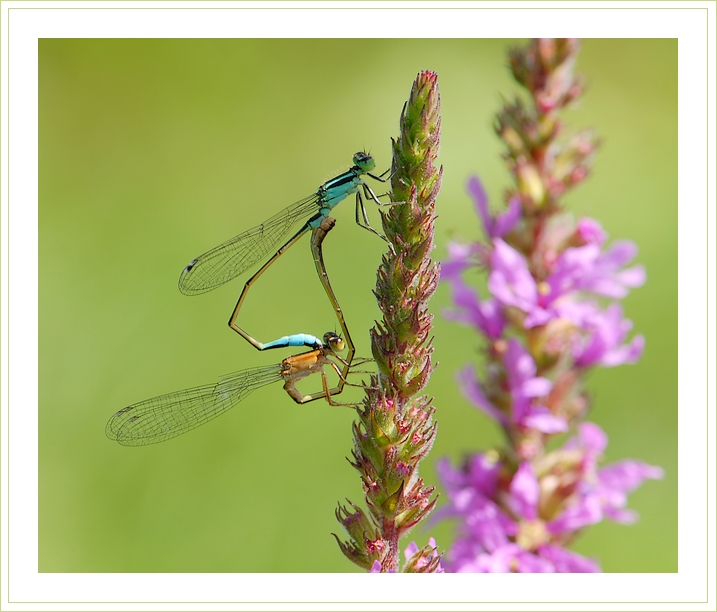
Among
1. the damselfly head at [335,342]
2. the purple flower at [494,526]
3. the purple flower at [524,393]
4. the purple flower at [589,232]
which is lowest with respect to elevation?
the purple flower at [494,526]

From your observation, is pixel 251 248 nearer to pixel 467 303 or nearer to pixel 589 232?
pixel 467 303

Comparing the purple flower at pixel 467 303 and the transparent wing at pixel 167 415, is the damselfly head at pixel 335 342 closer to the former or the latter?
the purple flower at pixel 467 303

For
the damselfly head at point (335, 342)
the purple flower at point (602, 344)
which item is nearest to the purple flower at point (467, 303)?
the purple flower at point (602, 344)

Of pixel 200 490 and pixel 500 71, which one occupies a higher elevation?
pixel 500 71

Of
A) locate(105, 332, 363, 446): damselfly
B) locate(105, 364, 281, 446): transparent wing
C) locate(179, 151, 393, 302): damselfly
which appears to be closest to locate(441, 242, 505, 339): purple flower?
locate(179, 151, 393, 302): damselfly

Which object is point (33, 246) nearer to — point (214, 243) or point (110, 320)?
point (110, 320)

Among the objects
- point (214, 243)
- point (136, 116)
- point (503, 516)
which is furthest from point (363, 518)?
point (136, 116)

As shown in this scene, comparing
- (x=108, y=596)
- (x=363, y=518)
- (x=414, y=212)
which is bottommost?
(x=108, y=596)
